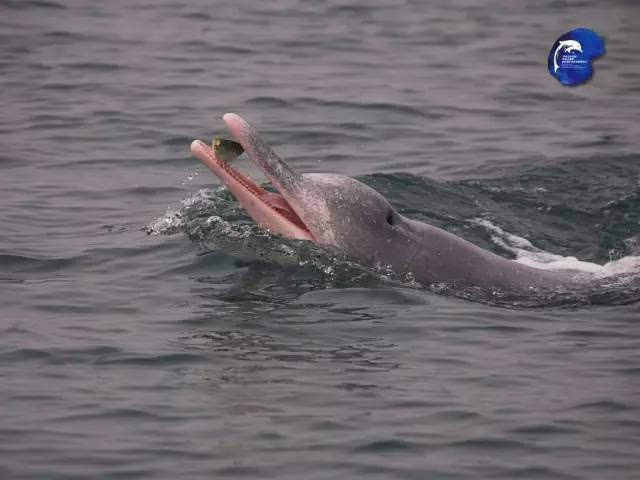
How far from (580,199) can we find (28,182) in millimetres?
6322

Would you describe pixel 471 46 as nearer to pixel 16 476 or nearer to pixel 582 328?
pixel 582 328

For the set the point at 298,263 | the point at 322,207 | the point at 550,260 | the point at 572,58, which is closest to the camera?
the point at 322,207

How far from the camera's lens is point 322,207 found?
36.3 ft

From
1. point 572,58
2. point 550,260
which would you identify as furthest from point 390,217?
point 572,58

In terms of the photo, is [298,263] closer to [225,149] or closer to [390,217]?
[390,217]

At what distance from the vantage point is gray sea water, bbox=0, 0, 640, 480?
8.28m

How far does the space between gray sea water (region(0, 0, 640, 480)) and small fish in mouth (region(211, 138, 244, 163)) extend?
906 mm

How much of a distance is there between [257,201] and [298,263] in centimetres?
71

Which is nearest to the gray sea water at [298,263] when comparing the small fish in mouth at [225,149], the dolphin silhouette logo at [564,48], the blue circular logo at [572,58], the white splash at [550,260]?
the white splash at [550,260]

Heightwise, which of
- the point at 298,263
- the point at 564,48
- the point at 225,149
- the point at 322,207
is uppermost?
the point at 564,48

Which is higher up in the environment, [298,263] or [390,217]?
[390,217]

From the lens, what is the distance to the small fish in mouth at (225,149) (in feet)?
35.6

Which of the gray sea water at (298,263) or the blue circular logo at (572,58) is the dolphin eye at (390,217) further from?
the blue circular logo at (572,58)

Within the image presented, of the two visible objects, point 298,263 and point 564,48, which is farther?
point 564,48
